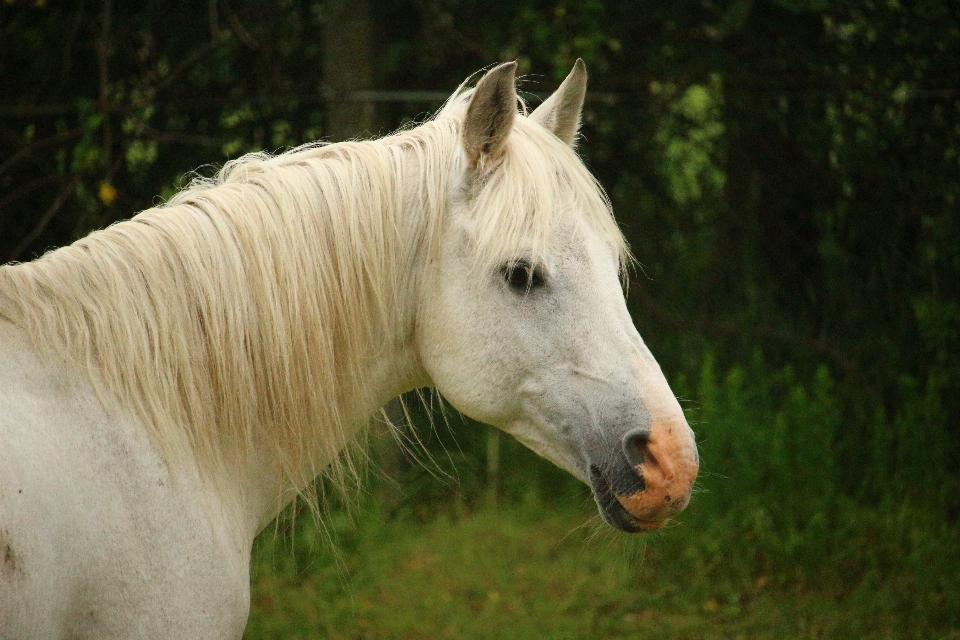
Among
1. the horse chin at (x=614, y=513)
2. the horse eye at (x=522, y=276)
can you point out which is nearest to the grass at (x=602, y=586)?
the horse chin at (x=614, y=513)

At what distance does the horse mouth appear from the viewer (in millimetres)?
1719

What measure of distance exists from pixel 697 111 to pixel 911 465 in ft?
8.01

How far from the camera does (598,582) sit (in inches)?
153

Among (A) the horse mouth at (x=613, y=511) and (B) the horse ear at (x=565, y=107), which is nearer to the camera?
(A) the horse mouth at (x=613, y=511)

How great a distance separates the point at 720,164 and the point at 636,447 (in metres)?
3.93

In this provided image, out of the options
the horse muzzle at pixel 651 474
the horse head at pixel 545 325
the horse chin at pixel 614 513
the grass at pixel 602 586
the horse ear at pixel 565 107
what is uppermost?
the horse ear at pixel 565 107

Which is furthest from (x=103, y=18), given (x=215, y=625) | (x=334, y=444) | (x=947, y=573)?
(x=947, y=573)

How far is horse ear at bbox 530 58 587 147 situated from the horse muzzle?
90 cm

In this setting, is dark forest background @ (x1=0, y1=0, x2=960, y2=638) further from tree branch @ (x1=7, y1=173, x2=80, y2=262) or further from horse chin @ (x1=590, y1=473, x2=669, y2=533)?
horse chin @ (x1=590, y1=473, x2=669, y2=533)

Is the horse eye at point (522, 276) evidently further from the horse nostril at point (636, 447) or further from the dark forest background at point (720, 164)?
the dark forest background at point (720, 164)

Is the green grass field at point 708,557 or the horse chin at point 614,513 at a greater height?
the horse chin at point 614,513

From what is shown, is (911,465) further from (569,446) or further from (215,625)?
(215,625)

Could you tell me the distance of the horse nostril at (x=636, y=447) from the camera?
5.42 feet

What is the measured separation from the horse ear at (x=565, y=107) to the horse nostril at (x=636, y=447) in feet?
2.91
